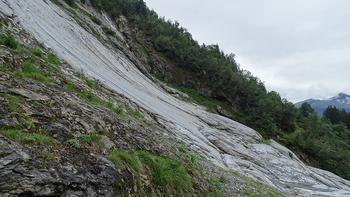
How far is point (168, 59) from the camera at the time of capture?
359 ft

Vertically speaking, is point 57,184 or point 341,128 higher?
point 341,128

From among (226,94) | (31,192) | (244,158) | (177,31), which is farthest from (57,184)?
(177,31)

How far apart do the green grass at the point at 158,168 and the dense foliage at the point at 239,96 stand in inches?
2589

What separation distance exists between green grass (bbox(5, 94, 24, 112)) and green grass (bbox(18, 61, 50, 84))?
3323 millimetres

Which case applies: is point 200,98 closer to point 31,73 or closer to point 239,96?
point 239,96

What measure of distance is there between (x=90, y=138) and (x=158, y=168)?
350 cm

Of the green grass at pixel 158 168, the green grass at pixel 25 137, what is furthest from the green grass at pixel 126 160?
the green grass at pixel 25 137

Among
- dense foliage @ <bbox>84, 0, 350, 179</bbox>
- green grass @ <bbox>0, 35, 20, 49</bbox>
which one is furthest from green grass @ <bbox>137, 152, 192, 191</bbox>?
dense foliage @ <bbox>84, 0, 350, 179</bbox>

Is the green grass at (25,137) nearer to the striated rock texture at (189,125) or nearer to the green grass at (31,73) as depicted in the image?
the green grass at (31,73)

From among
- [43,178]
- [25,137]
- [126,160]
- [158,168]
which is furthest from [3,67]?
[158,168]

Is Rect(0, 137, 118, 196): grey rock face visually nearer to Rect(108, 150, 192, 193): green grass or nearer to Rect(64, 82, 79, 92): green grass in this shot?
Rect(108, 150, 192, 193): green grass

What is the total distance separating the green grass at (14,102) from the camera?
1334 cm

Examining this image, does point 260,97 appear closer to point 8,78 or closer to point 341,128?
point 341,128

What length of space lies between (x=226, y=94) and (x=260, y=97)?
8.87 m
